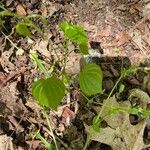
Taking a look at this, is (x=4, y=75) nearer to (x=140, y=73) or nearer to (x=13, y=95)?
(x=13, y=95)

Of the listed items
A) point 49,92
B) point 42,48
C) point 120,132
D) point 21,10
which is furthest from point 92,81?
point 21,10

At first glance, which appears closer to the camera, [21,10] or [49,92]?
[49,92]

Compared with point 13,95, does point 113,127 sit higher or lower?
lower

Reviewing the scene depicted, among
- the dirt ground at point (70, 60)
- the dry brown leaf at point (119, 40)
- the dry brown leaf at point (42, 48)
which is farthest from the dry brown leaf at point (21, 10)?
the dry brown leaf at point (119, 40)

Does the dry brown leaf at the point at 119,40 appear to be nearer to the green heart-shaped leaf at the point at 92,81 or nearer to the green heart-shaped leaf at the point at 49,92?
the green heart-shaped leaf at the point at 92,81

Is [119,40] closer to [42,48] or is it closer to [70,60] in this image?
[70,60]

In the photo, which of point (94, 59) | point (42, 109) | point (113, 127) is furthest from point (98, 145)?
point (94, 59)

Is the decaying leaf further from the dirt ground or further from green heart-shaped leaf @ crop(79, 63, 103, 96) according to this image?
green heart-shaped leaf @ crop(79, 63, 103, 96)
